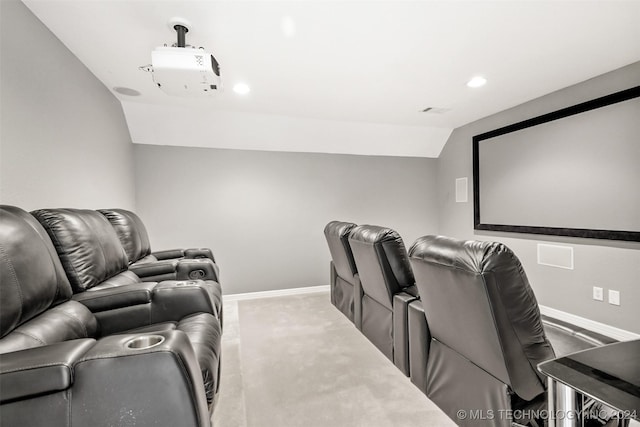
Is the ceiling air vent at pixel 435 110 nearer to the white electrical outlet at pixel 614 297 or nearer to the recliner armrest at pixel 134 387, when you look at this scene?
the white electrical outlet at pixel 614 297

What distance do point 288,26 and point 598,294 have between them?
3816 millimetres

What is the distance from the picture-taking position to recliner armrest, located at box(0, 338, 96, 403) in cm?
74

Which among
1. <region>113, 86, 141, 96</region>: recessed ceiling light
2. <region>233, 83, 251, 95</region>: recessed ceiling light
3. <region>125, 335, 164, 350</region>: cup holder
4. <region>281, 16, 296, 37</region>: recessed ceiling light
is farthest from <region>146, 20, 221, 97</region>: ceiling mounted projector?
<region>125, 335, 164, 350</region>: cup holder

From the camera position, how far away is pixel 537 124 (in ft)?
12.0

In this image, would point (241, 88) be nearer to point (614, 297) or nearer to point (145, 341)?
point (145, 341)

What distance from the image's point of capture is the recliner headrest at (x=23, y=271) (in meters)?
1.00

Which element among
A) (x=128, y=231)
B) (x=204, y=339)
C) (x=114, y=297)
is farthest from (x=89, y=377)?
(x=128, y=231)

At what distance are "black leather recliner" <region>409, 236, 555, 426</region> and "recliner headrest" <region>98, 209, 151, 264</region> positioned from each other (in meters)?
2.32

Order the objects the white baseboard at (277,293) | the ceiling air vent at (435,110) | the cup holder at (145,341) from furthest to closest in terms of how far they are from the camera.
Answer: the white baseboard at (277,293), the ceiling air vent at (435,110), the cup holder at (145,341)

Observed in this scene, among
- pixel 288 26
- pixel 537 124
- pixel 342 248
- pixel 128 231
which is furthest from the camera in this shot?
pixel 537 124

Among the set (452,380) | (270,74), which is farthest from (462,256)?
(270,74)

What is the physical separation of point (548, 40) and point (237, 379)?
343 cm

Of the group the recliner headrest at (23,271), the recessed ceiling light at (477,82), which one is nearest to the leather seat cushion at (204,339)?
the recliner headrest at (23,271)

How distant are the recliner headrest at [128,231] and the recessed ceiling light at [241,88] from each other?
1620 mm
